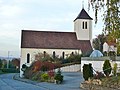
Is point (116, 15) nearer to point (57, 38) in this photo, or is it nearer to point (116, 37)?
point (116, 37)

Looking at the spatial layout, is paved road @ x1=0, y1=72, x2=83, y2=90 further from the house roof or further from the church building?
the house roof

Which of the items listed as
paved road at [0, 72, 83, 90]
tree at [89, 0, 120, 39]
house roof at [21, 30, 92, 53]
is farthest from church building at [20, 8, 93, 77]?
tree at [89, 0, 120, 39]

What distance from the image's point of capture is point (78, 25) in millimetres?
75062

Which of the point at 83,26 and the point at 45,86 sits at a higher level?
the point at 83,26

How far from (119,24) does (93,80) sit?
1581 centimetres

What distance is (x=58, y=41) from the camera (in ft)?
240

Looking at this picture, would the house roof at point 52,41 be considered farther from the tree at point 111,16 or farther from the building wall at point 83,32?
the tree at point 111,16

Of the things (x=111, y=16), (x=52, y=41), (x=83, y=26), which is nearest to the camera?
(x=111, y=16)

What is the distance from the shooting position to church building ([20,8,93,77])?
7025 centimetres

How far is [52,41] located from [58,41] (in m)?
1.46

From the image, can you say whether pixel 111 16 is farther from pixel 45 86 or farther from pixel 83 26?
pixel 83 26

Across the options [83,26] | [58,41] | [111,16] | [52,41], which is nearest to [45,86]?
[111,16]

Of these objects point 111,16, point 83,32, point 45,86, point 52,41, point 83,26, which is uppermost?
point 83,26

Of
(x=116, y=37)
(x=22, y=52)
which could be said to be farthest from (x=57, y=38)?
(x=116, y=37)
